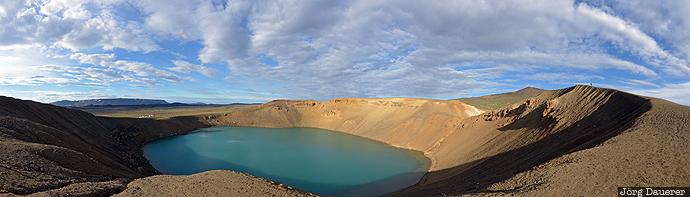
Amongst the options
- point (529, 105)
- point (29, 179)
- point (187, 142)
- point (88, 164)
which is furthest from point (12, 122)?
point (529, 105)

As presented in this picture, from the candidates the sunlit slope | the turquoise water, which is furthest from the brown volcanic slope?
A: the turquoise water

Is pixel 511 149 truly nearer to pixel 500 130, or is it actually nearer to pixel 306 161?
pixel 500 130

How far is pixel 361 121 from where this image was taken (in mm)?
69750

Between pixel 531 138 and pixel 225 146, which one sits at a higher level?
pixel 531 138

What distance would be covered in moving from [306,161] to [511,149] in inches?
781

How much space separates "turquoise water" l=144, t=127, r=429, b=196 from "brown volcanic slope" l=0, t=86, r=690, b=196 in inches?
118

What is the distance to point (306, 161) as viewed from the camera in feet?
122

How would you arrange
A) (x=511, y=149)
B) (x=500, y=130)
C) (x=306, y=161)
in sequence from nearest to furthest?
(x=511, y=149) → (x=500, y=130) → (x=306, y=161)

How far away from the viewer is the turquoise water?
2752cm

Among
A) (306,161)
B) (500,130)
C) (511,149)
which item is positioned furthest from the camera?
(306,161)

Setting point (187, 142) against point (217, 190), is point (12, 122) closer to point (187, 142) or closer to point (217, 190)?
point (217, 190)

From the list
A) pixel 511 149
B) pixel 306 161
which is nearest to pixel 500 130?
pixel 511 149

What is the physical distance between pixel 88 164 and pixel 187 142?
120ft

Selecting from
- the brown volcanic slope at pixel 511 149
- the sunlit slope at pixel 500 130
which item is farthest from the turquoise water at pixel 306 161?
the sunlit slope at pixel 500 130
